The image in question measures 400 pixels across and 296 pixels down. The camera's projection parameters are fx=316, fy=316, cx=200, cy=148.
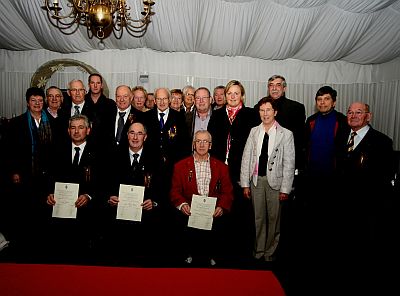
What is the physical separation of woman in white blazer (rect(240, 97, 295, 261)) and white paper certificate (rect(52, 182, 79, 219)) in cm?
182

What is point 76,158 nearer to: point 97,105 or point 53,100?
point 97,105

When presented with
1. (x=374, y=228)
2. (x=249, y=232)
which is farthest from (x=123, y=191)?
(x=374, y=228)

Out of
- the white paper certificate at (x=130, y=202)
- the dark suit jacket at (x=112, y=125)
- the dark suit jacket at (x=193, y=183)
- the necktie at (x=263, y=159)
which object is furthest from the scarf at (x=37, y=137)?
the necktie at (x=263, y=159)

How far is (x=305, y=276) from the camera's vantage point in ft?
10.6

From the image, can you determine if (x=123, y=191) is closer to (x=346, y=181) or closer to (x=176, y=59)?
(x=346, y=181)

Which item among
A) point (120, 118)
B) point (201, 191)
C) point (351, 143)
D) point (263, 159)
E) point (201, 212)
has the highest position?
point (120, 118)

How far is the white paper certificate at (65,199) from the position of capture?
10.2 ft

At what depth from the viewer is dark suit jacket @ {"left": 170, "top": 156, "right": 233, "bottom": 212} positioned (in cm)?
340

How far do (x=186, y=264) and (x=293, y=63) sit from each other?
5.94m

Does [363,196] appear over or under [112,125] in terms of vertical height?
under

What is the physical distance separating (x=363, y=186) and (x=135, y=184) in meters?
2.50

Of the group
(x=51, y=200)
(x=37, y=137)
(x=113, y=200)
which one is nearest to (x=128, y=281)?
(x=113, y=200)

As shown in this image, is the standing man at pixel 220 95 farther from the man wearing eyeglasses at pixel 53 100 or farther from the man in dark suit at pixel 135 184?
the man wearing eyeglasses at pixel 53 100

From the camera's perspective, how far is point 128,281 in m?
1.05
